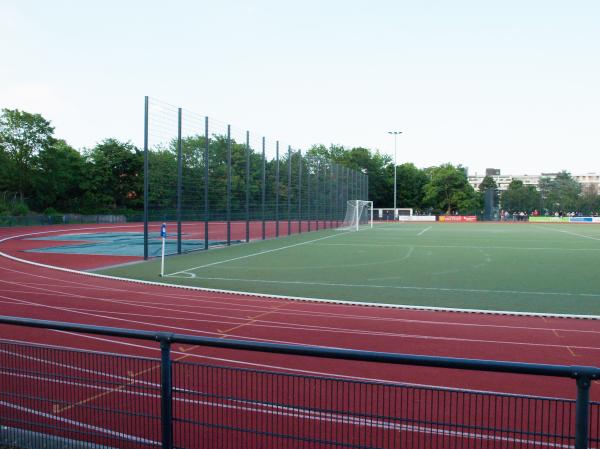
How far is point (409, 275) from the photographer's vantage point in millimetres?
18250


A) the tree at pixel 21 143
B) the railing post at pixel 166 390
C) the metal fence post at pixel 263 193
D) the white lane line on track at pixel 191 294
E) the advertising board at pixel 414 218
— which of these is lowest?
the white lane line on track at pixel 191 294

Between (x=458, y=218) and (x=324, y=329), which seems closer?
(x=324, y=329)

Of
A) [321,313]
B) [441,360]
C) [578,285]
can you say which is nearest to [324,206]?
[578,285]

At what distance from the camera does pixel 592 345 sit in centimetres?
878

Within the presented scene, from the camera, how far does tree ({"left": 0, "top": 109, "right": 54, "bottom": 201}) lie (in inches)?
2373

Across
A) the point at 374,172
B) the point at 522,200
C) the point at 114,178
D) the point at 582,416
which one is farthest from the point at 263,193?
the point at 522,200

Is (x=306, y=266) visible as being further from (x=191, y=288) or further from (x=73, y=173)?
(x=73, y=173)

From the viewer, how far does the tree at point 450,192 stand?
10044cm

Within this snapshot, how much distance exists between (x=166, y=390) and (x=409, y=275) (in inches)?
601

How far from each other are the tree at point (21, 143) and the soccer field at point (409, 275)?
4230 cm

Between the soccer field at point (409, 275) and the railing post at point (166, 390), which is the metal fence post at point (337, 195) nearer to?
the soccer field at point (409, 275)

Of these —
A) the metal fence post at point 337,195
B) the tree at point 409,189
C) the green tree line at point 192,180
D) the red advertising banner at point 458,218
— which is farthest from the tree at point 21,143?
the tree at point 409,189

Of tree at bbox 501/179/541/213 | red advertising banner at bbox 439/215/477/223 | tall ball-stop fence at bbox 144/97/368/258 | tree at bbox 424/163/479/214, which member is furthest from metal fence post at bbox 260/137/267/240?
tree at bbox 501/179/541/213

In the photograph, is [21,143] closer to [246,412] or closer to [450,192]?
[246,412]
